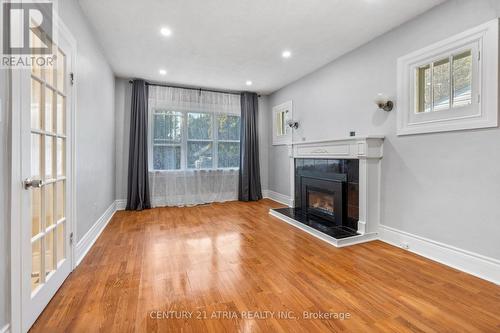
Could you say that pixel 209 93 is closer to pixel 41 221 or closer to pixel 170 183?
pixel 170 183

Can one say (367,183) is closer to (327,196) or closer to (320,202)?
(327,196)

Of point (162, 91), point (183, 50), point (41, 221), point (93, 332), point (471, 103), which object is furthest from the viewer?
point (162, 91)

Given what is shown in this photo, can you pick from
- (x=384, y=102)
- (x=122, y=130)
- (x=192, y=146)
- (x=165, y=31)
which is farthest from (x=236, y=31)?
(x=122, y=130)

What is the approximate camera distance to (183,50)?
3.45m

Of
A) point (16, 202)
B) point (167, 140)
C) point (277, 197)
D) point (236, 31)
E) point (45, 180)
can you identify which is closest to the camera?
point (16, 202)

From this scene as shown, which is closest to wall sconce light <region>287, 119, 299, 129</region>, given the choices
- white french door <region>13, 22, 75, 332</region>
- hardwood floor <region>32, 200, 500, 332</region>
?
hardwood floor <region>32, 200, 500, 332</region>

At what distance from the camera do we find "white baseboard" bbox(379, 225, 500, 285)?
6.67 feet

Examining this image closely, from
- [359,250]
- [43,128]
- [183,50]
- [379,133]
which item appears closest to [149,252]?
[43,128]

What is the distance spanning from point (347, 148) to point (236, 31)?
2.13m

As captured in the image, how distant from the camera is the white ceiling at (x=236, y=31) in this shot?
2.45m

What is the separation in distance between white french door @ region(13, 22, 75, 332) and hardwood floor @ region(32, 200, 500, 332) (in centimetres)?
19

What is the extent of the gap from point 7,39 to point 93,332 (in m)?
1.77

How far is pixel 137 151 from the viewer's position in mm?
4738

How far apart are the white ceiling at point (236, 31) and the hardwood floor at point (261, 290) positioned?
8.78ft
